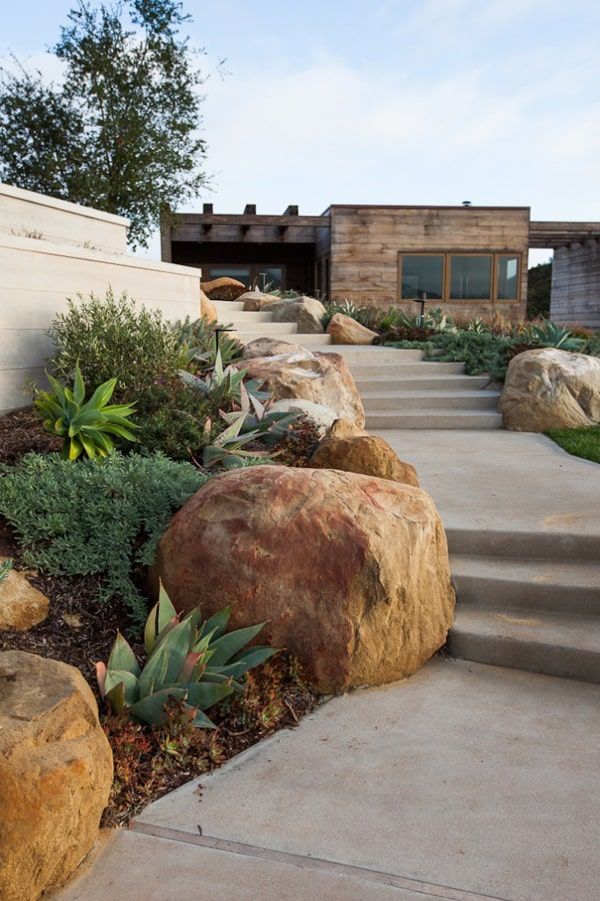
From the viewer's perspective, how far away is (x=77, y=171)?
60.2 feet

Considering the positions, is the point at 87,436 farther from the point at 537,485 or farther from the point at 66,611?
the point at 537,485

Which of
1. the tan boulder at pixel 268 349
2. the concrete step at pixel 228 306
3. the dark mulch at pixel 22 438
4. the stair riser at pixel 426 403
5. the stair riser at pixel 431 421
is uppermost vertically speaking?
the concrete step at pixel 228 306

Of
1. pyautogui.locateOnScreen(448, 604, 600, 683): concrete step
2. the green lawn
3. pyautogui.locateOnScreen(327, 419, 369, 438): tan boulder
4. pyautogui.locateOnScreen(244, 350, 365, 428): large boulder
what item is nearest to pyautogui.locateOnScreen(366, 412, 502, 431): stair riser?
pyautogui.locateOnScreen(244, 350, 365, 428): large boulder

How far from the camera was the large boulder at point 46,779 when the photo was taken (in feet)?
7.88

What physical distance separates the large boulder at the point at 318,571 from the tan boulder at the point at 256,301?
11508 millimetres

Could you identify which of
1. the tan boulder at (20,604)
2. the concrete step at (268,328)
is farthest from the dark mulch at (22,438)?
the concrete step at (268,328)

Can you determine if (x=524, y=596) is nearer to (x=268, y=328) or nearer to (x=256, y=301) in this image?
(x=268, y=328)

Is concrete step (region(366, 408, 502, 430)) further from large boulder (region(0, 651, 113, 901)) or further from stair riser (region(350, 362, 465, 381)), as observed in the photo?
large boulder (region(0, 651, 113, 901))

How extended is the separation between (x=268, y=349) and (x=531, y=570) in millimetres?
5139

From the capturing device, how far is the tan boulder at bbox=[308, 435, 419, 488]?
5.18 meters

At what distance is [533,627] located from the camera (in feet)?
14.1

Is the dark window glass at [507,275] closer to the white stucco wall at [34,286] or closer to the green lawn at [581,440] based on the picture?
the green lawn at [581,440]

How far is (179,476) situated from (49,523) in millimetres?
867

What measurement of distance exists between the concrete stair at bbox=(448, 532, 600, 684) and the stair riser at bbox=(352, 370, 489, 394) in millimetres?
5301
